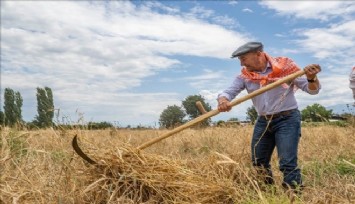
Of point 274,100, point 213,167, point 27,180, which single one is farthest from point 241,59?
point 27,180

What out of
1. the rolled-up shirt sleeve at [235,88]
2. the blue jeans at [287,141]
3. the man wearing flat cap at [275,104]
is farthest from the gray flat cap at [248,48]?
the blue jeans at [287,141]

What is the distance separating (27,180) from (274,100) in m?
2.43

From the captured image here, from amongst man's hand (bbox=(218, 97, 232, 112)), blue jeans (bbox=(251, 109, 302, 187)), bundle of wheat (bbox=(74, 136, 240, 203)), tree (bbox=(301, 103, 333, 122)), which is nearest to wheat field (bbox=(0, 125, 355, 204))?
bundle of wheat (bbox=(74, 136, 240, 203))

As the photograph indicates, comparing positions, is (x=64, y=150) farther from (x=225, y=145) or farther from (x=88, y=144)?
(x=225, y=145)

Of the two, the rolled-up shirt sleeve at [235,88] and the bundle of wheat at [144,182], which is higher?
the rolled-up shirt sleeve at [235,88]

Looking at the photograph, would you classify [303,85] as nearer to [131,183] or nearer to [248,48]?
[248,48]

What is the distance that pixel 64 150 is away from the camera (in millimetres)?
5066

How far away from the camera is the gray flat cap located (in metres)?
4.51

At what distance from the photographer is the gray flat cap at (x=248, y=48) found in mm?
4512

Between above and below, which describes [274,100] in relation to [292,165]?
above

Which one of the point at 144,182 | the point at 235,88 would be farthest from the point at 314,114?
the point at 144,182

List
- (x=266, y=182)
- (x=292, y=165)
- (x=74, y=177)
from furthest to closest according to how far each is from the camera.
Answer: (x=266, y=182) < (x=292, y=165) < (x=74, y=177)

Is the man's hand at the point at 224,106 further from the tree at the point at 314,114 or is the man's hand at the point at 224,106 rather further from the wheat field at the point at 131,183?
the tree at the point at 314,114

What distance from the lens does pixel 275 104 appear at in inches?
179
